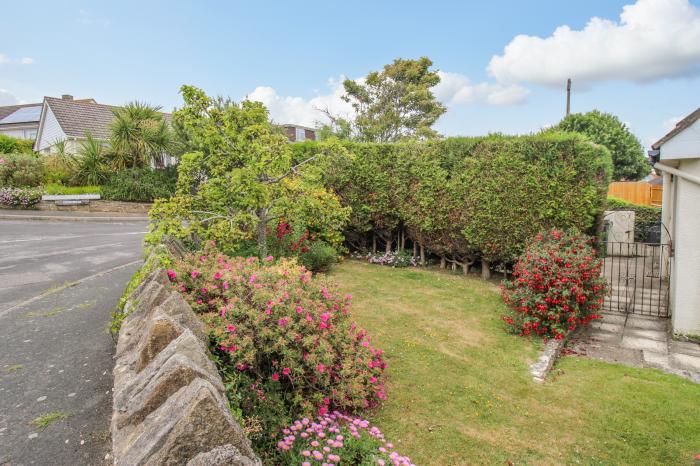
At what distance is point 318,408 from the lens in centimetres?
379

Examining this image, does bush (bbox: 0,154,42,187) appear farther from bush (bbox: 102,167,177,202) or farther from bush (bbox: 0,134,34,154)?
bush (bbox: 0,134,34,154)

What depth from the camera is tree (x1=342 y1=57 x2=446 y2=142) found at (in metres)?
32.7

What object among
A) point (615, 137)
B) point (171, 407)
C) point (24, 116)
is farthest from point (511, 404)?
point (24, 116)

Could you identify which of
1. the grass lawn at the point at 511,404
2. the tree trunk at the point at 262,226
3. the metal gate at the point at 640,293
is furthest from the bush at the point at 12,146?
the metal gate at the point at 640,293

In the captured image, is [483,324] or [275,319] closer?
[275,319]

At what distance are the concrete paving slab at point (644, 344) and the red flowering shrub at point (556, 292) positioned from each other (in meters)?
0.56

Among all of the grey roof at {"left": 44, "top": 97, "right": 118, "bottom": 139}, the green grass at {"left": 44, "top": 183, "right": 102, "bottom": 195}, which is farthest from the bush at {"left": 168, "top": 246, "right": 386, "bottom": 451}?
the grey roof at {"left": 44, "top": 97, "right": 118, "bottom": 139}

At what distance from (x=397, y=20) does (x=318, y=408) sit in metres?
14.6

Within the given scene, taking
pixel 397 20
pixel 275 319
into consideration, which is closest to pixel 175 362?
pixel 275 319

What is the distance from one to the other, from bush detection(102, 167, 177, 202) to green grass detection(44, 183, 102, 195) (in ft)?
1.31

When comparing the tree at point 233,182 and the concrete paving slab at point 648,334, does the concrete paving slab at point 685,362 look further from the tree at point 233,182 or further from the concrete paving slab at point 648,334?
the tree at point 233,182

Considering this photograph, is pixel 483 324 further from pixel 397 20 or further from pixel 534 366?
pixel 397 20

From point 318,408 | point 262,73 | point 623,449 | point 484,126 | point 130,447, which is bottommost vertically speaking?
point 623,449

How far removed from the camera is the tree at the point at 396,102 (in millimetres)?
32656
